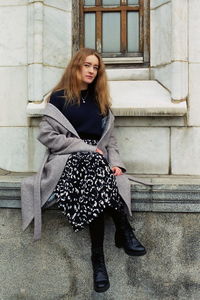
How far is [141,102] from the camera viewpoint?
14.1 feet

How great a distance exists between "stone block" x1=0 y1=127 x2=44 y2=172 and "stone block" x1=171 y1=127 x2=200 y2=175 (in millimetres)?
1321

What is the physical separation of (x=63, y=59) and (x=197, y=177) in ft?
5.92

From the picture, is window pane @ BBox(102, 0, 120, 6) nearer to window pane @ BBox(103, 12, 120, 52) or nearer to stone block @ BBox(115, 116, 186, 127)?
window pane @ BBox(103, 12, 120, 52)

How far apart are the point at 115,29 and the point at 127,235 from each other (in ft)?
7.72

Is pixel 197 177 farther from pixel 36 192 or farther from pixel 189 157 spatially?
pixel 36 192

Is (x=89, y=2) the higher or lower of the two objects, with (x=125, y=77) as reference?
higher

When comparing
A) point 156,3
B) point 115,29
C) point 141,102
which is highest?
point 156,3

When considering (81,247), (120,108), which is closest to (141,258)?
(81,247)

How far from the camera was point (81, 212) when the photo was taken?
10.8ft

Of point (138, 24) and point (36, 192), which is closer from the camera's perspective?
point (36, 192)

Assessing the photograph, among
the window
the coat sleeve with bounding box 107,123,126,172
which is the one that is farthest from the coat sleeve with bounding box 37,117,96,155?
the window

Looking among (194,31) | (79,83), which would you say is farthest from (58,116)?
(194,31)

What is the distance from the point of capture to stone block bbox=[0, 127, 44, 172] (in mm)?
4539

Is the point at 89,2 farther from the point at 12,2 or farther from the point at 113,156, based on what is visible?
the point at 113,156
